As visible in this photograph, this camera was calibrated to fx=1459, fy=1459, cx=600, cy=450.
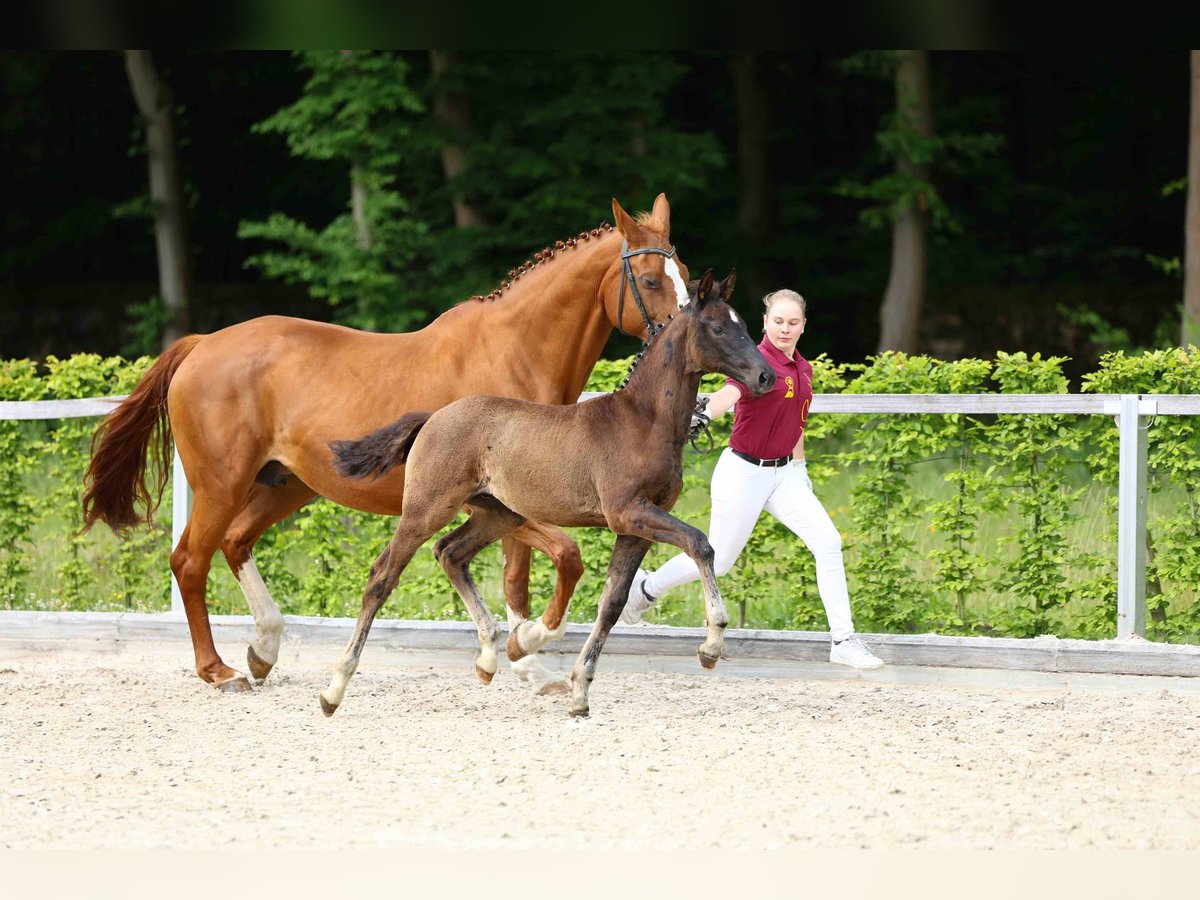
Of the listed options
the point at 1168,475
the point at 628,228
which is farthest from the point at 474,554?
the point at 1168,475

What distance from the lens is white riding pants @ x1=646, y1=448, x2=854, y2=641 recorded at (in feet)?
21.2

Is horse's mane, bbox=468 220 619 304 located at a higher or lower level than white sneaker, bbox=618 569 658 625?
higher

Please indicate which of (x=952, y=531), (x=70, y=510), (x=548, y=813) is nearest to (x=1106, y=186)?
(x=952, y=531)

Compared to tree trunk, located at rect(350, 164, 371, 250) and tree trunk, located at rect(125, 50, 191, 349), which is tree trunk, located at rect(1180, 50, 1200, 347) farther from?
tree trunk, located at rect(125, 50, 191, 349)

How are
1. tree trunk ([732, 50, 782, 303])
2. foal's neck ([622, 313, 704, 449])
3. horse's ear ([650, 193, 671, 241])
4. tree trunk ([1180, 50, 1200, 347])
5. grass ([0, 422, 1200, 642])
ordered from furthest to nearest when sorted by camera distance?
tree trunk ([732, 50, 782, 303]) → tree trunk ([1180, 50, 1200, 347]) → grass ([0, 422, 1200, 642]) → horse's ear ([650, 193, 671, 241]) → foal's neck ([622, 313, 704, 449])

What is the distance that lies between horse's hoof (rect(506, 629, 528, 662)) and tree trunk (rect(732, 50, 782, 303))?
43.2 feet

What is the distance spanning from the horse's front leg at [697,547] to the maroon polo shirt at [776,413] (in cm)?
83

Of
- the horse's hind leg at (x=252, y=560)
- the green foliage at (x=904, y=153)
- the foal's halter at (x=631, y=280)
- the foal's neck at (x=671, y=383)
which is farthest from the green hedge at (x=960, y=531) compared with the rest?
the green foliage at (x=904, y=153)

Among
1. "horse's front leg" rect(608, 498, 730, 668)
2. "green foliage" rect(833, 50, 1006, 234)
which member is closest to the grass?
"horse's front leg" rect(608, 498, 730, 668)

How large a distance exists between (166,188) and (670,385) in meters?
13.9

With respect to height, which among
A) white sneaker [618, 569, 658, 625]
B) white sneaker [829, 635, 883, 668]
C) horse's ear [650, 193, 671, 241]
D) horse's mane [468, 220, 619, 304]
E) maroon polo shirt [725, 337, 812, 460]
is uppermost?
horse's ear [650, 193, 671, 241]

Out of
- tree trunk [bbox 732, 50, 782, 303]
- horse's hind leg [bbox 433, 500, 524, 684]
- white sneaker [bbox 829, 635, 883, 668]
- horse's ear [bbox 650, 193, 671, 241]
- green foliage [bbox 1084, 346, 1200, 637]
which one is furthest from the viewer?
tree trunk [bbox 732, 50, 782, 303]

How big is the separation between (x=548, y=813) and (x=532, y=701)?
1.97m

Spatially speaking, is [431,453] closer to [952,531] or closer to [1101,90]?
[952,531]
